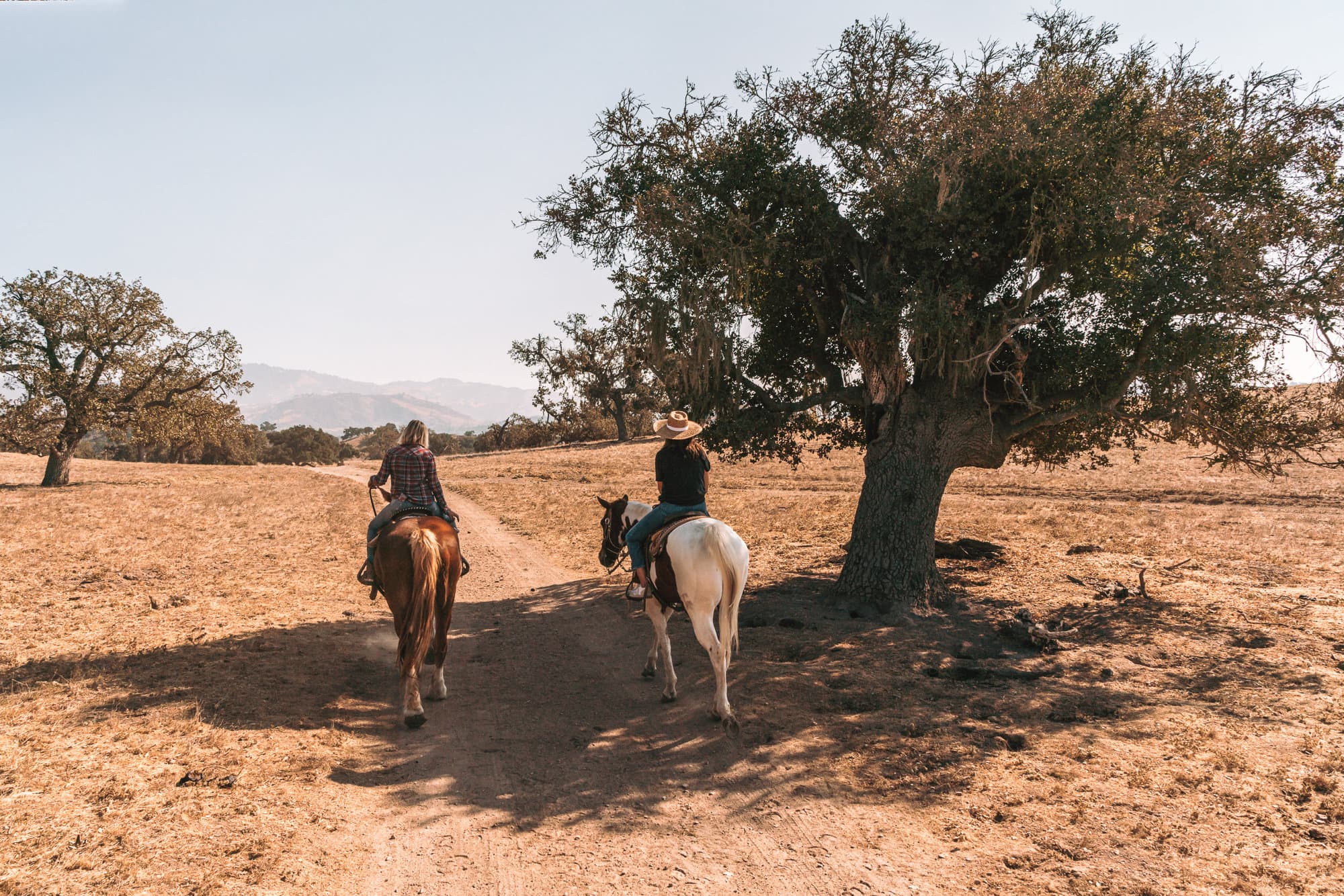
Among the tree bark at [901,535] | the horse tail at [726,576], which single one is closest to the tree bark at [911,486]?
the tree bark at [901,535]

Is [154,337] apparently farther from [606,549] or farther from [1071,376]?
[1071,376]

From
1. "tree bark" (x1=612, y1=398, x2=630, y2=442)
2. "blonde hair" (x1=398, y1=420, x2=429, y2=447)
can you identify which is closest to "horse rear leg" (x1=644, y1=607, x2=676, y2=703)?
"blonde hair" (x1=398, y1=420, x2=429, y2=447)

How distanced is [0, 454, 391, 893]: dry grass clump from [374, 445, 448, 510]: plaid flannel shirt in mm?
2346

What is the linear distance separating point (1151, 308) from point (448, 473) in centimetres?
3512

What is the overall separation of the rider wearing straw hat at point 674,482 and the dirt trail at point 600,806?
1.75 m

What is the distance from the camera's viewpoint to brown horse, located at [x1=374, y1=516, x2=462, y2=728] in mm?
7520

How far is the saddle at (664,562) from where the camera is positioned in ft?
26.4

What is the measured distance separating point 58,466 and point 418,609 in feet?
99.5

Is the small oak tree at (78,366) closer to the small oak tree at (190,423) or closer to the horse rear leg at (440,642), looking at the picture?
the small oak tree at (190,423)

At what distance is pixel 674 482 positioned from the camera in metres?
8.65

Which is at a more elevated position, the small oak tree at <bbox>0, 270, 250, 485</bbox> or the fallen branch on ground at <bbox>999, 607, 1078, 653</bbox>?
the small oak tree at <bbox>0, 270, 250, 485</bbox>

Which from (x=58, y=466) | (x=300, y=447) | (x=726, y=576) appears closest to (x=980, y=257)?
(x=726, y=576)

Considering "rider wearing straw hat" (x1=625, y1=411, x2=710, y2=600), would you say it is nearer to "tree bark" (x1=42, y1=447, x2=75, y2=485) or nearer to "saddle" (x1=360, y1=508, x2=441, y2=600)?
"saddle" (x1=360, y1=508, x2=441, y2=600)

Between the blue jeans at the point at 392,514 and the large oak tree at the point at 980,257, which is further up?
the large oak tree at the point at 980,257
